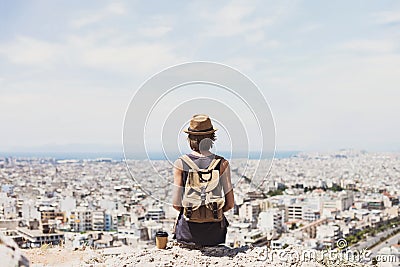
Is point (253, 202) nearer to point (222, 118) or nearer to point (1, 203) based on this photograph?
point (1, 203)

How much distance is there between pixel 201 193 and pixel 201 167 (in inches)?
6.9

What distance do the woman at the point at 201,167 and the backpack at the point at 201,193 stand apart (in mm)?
21

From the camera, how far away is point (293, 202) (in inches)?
1601

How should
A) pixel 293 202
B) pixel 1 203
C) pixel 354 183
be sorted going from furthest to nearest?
pixel 354 183 < pixel 293 202 < pixel 1 203

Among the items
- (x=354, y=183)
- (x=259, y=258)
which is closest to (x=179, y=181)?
(x=259, y=258)

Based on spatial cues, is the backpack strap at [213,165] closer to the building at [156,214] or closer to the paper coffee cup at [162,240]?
the paper coffee cup at [162,240]

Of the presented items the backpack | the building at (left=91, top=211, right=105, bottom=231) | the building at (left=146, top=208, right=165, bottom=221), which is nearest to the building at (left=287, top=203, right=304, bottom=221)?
the building at (left=146, top=208, right=165, bottom=221)

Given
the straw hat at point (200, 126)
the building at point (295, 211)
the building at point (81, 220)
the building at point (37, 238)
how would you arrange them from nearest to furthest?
1. the straw hat at point (200, 126)
2. the building at point (37, 238)
3. the building at point (81, 220)
4. the building at point (295, 211)

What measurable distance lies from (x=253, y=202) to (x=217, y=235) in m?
27.8

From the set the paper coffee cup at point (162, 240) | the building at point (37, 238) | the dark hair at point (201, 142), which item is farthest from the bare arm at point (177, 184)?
the building at point (37, 238)

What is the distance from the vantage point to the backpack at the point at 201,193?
3.48 m

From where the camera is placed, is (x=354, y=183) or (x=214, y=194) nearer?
(x=214, y=194)

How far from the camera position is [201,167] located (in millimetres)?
3502

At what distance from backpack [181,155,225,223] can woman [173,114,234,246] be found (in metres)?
0.02
